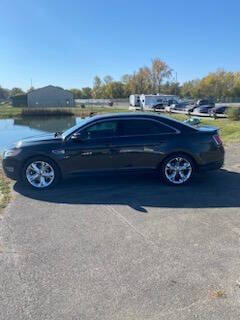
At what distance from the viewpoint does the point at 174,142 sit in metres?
7.03

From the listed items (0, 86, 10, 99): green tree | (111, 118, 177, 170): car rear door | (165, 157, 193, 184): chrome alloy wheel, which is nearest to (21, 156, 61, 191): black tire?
(111, 118, 177, 170): car rear door

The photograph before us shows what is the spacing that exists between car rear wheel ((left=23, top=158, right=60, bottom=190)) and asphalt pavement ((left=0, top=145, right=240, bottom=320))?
0.35 metres

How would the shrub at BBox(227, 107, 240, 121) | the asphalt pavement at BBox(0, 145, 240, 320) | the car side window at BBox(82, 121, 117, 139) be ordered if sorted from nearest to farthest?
1. the asphalt pavement at BBox(0, 145, 240, 320)
2. the car side window at BBox(82, 121, 117, 139)
3. the shrub at BBox(227, 107, 240, 121)

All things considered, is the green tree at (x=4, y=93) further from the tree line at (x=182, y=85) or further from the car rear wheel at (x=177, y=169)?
the car rear wheel at (x=177, y=169)

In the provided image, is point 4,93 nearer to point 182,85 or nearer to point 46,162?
point 182,85

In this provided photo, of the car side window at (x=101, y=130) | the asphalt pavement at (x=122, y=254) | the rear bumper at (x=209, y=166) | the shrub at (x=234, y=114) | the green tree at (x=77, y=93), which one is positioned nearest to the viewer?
the asphalt pavement at (x=122, y=254)

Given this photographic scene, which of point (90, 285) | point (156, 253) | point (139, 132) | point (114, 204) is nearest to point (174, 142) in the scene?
point (139, 132)

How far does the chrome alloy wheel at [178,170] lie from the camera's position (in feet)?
23.4

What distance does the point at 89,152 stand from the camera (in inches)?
273

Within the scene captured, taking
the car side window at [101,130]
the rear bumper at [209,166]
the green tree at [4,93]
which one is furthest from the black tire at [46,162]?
the green tree at [4,93]

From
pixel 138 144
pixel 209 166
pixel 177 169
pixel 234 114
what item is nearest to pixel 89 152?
pixel 138 144

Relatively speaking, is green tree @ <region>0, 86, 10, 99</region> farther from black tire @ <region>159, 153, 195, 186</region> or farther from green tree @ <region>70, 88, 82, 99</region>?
black tire @ <region>159, 153, 195, 186</region>

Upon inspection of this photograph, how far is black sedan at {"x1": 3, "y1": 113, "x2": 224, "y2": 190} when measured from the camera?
694 cm

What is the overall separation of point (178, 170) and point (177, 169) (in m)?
0.03
